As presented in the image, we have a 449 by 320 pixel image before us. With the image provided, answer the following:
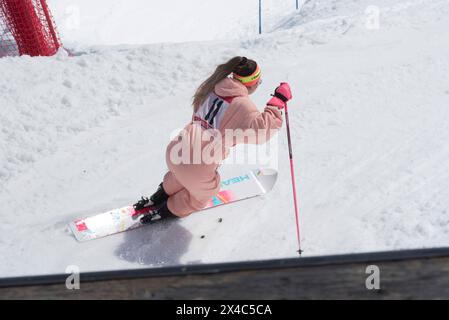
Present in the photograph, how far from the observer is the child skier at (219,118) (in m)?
3.70

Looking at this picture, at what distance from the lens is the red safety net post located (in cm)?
885

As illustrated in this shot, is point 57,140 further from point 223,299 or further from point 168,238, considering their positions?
point 223,299

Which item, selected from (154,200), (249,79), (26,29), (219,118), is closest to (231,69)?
(249,79)

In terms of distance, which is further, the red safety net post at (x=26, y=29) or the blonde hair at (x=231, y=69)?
the red safety net post at (x=26, y=29)

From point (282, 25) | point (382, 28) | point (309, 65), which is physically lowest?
point (309, 65)

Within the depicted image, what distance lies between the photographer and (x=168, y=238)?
4309 mm

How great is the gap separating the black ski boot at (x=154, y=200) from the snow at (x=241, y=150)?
0.23 m

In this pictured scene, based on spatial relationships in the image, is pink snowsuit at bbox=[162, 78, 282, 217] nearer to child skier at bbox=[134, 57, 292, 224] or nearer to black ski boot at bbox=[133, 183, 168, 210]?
child skier at bbox=[134, 57, 292, 224]

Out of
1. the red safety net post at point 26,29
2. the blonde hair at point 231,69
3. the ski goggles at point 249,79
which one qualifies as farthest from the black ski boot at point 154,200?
the red safety net post at point 26,29

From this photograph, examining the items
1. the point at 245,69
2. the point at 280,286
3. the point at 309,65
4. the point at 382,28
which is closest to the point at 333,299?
the point at 280,286

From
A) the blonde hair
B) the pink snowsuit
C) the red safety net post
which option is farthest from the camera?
the red safety net post

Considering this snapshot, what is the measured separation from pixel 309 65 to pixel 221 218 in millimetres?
3473

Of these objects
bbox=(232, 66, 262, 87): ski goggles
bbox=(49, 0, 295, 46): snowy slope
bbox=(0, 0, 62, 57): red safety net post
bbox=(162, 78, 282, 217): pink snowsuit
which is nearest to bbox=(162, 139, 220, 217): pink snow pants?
bbox=(162, 78, 282, 217): pink snowsuit

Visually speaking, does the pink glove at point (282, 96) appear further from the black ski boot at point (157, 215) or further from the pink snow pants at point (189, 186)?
the black ski boot at point (157, 215)
